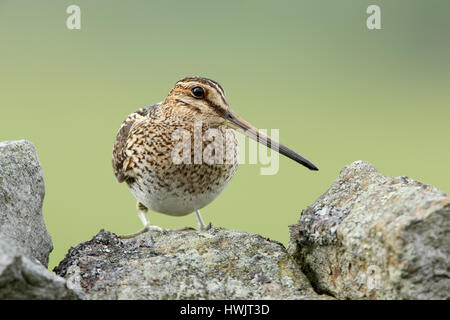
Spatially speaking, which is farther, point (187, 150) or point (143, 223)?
point (143, 223)

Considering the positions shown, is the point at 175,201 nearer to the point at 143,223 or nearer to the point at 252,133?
the point at 143,223

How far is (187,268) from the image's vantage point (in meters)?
3.46

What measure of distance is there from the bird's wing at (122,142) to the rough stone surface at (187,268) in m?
0.96

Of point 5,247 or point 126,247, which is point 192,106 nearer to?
point 126,247

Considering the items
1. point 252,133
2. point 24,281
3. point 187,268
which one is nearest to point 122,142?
point 252,133

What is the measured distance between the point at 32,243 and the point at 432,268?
7.12 feet

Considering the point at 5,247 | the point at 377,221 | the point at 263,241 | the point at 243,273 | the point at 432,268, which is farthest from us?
the point at 263,241

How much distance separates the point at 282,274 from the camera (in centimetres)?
349

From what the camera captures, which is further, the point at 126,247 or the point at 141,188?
the point at 141,188

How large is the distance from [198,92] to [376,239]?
203 centimetres

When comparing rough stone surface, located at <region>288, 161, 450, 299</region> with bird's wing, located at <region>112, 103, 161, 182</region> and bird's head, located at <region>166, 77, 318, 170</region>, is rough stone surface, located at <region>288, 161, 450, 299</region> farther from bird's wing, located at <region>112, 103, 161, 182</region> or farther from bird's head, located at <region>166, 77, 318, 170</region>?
bird's wing, located at <region>112, 103, 161, 182</region>

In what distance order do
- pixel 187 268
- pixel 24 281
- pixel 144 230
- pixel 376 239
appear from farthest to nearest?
pixel 144 230
pixel 187 268
pixel 376 239
pixel 24 281

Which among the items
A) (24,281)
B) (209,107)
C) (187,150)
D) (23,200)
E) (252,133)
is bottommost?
(24,281)
